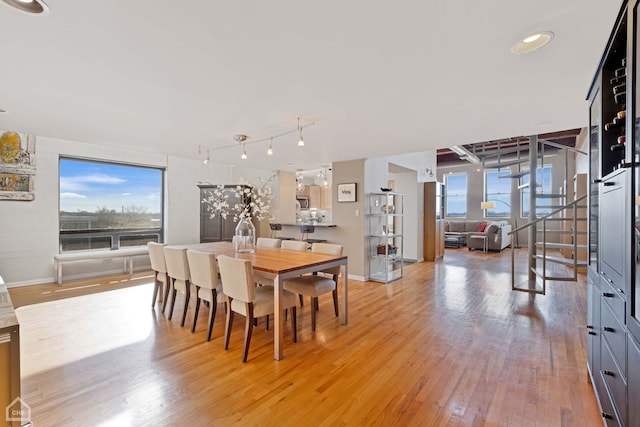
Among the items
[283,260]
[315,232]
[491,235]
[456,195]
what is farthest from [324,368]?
[456,195]

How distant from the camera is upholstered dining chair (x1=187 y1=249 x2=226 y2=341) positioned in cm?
291

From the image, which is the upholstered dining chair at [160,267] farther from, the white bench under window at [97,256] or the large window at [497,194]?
the large window at [497,194]

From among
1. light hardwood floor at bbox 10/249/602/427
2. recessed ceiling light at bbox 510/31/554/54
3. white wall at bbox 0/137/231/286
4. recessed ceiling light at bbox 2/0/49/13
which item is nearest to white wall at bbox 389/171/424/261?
light hardwood floor at bbox 10/249/602/427

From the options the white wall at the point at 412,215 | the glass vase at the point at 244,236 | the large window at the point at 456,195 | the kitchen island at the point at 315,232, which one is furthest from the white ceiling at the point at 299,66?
the large window at the point at 456,195

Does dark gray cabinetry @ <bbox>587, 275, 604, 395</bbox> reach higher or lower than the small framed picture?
lower

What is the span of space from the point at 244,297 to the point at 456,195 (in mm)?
11450

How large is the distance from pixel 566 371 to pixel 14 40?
4541mm

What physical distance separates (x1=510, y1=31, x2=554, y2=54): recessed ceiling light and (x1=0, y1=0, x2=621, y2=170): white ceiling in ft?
0.19

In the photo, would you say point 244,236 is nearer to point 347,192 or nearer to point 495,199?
point 347,192

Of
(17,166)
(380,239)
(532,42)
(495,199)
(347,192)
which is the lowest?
(380,239)

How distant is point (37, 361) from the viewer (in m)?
2.46

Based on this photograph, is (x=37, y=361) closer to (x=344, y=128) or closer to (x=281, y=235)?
(x=344, y=128)

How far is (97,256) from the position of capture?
17.6ft

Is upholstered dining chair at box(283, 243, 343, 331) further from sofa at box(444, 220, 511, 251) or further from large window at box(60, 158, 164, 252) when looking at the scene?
sofa at box(444, 220, 511, 251)
